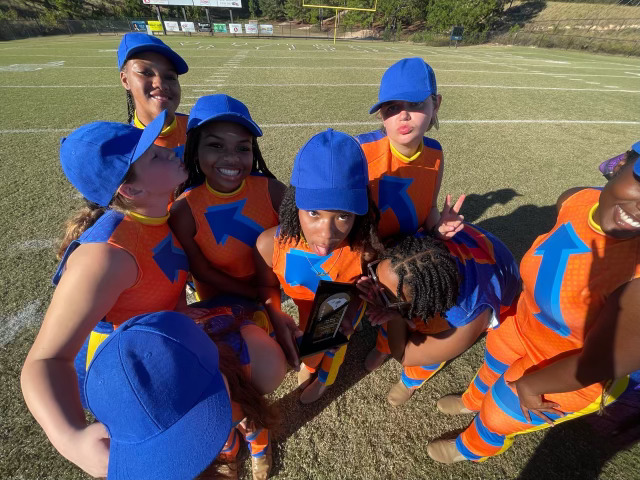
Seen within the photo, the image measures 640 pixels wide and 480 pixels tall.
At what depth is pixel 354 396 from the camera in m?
2.15

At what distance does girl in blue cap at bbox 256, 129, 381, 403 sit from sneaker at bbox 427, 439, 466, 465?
727mm

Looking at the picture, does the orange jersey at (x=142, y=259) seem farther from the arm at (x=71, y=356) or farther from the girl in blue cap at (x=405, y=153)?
the girl in blue cap at (x=405, y=153)

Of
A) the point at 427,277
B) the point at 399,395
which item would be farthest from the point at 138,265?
the point at 399,395

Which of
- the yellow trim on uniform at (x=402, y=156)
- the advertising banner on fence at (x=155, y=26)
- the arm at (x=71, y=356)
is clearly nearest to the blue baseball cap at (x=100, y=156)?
the arm at (x=71, y=356)

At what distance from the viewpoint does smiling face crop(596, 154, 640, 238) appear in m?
1.17

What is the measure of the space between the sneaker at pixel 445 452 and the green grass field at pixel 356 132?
55mm

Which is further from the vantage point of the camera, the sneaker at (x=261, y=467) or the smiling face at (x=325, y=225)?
the sneaker at (x=261, y=467)

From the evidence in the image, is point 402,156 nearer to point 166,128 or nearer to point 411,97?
point 411,97

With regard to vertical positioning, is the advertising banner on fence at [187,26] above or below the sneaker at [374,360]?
above

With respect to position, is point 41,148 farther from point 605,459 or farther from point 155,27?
point 155,27

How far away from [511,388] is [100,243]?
2.02 meters

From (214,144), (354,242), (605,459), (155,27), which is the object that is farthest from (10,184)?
(155,27)

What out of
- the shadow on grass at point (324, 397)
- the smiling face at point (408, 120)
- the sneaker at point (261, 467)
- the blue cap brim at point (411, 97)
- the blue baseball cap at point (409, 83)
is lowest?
the shadow on grass at point (324, 397)

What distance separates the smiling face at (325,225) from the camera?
1423mm
